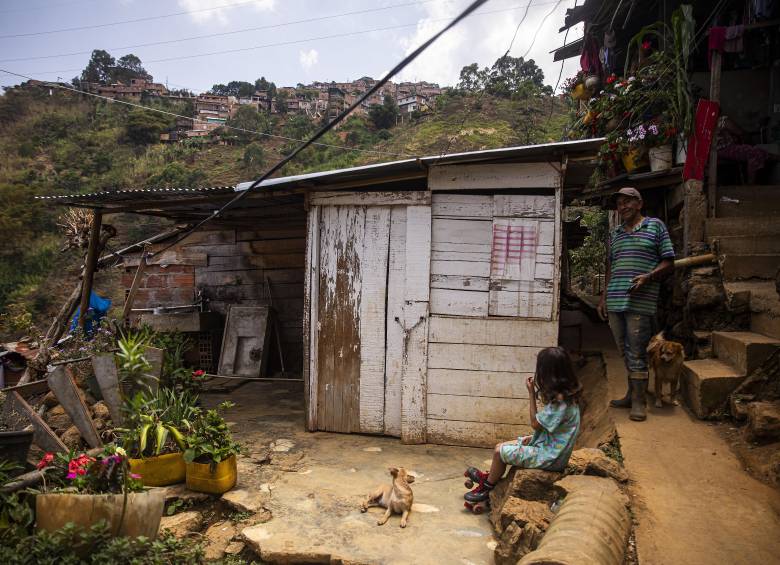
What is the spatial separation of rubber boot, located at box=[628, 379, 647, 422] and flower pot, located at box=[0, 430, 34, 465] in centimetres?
Answer: 471

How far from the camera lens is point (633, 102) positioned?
22.9 feet

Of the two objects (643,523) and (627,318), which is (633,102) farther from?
(643,523)

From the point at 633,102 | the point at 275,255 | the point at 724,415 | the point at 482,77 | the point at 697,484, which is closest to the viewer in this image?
the point at 697,484

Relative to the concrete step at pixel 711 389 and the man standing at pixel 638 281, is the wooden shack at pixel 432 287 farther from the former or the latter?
the concrete step at pixel 711 389

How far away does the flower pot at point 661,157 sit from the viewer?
6625 millimetres

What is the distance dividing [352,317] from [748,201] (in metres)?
5.03

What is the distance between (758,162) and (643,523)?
5864 mm

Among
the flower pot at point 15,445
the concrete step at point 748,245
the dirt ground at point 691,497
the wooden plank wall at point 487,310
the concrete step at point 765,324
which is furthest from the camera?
the concrete step at point 748,245

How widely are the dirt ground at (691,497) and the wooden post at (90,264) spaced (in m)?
6.94

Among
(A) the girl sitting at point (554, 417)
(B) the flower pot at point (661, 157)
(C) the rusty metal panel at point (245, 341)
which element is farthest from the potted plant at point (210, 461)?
(B) the flower pot at point (661, 157)

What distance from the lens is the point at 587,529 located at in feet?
7.82

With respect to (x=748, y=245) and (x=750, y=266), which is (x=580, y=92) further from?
(x=750, y=266)

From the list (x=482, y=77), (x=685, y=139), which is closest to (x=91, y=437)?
(x=685, y=139)

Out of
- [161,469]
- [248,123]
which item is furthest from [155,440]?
[248,123]
